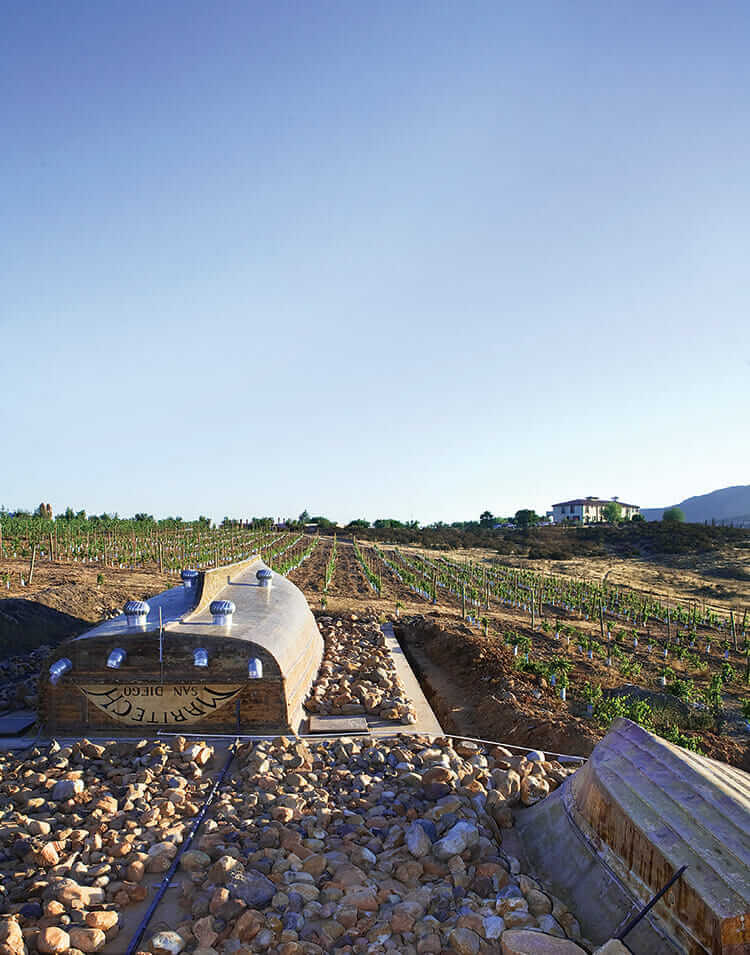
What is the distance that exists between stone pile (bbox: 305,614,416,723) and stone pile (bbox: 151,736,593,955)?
2.50 meters

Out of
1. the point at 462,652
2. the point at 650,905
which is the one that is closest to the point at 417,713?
the point at 462,652

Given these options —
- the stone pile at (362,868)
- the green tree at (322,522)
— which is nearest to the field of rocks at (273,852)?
the stone pile at (362,868)

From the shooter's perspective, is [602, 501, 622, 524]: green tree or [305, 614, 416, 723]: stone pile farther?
[602, 501, 622, 524]: green tree

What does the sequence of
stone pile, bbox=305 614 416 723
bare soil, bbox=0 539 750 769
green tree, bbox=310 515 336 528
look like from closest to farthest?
bare soil, bbox=0 539 750 769 < stone pile, bbox=305 614 416 723 < green tree, bbox=310 515 336 528

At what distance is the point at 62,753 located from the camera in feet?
26.0

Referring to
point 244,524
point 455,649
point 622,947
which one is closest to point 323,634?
point 455,649

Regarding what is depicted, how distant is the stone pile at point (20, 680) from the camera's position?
10.6 metres

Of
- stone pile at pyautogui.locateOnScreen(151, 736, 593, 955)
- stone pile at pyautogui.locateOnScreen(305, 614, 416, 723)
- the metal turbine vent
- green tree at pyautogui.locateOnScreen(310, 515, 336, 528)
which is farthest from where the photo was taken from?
green tree at pyautogui.locateOnScreen(310, 515, 336, 528)

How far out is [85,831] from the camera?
606 centimetres

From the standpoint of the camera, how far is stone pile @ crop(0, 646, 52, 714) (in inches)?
417

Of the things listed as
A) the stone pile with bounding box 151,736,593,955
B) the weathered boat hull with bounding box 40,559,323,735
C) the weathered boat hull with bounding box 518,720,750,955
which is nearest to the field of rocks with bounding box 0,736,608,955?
the stone pile with bounding box 151,736,593,955

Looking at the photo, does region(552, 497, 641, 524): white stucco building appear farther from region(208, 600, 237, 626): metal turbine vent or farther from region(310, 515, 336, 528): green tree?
region(208, 600, 237, 626): metal turbine vent

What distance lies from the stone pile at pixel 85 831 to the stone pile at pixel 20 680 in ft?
7.98

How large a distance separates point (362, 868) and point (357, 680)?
255 inches
